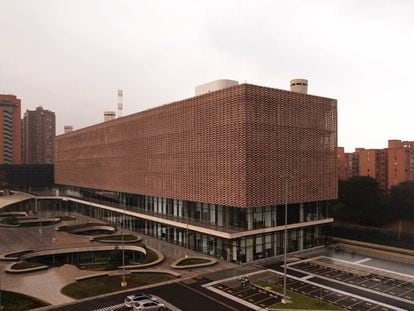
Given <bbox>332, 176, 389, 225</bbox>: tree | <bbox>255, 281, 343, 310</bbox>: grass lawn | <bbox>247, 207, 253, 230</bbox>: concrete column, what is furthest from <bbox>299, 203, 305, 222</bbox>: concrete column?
<bbox>332, 176, 389, 225</bbox>: tree

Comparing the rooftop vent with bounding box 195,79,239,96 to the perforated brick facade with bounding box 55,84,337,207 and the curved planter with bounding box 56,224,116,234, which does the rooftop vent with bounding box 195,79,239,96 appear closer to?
the perforated brick facade with bounding box 55,84,337,207

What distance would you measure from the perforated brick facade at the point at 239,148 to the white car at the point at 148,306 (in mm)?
21425

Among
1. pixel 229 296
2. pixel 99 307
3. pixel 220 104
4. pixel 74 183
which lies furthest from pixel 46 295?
pixel 74 183

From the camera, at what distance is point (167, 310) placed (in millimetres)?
37625

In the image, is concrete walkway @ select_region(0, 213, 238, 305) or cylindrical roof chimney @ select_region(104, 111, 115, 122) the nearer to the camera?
concrete walkway @ select_region(0, 213, 238, 305)

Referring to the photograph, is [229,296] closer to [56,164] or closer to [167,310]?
[167,310]

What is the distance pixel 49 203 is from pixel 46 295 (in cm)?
9716

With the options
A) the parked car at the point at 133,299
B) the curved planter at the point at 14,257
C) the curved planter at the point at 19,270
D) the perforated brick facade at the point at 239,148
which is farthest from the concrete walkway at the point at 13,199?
the parked car at the point at 133,299

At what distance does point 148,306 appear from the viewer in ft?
120

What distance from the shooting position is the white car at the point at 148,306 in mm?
36469

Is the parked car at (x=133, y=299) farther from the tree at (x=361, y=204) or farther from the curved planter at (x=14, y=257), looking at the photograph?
the tree at (x=361, y=204)

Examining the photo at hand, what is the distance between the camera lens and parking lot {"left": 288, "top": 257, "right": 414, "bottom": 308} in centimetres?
4334

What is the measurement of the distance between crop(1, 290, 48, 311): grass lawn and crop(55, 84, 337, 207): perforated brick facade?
2854 cm

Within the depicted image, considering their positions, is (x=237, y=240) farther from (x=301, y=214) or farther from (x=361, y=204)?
(x=361, y=204)
